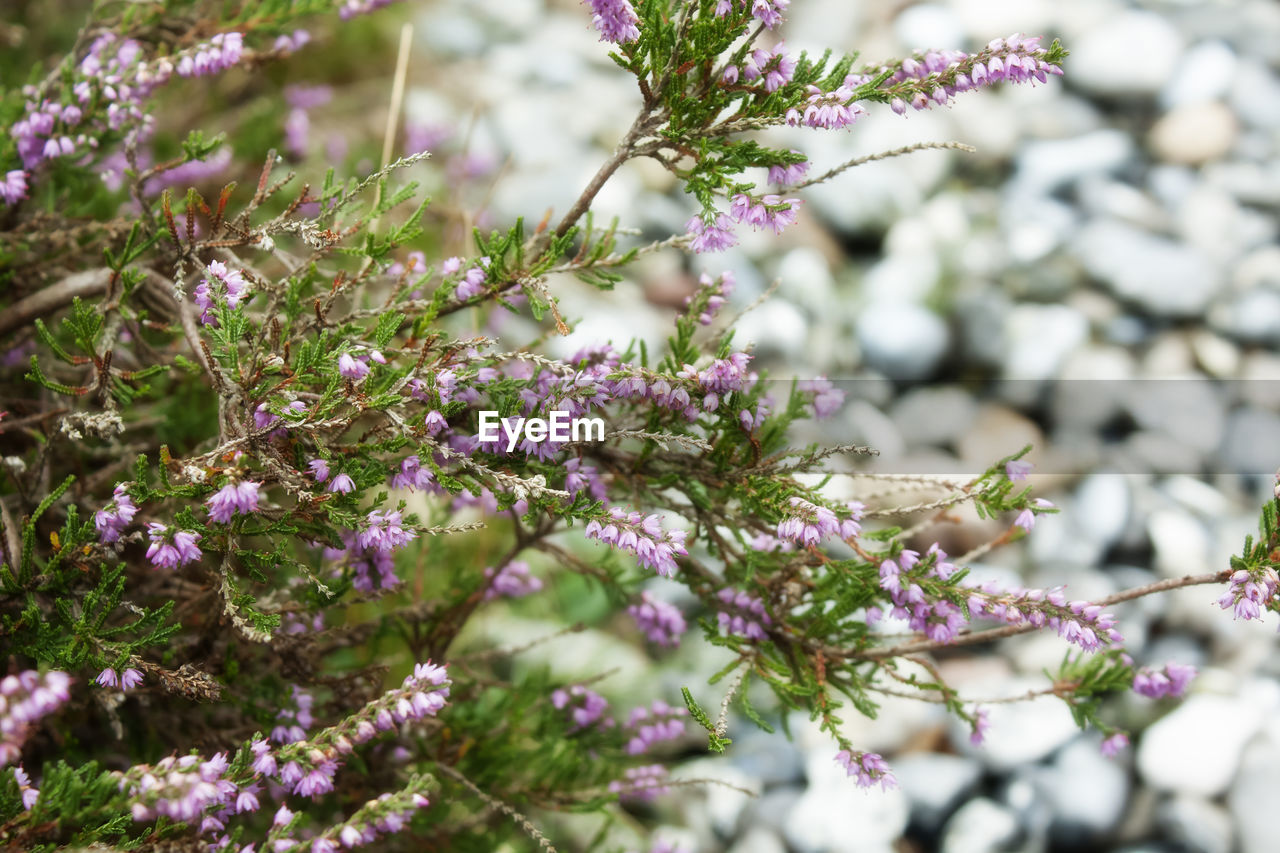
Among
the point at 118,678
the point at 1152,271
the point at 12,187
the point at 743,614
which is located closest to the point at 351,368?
the point at 118,678

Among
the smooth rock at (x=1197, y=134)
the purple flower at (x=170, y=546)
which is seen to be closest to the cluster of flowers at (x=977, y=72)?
the purple flower at (x=170, y=546)

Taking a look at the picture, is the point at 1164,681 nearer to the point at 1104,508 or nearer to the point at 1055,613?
the point at 1055,613

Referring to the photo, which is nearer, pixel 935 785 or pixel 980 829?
pixel 980 829

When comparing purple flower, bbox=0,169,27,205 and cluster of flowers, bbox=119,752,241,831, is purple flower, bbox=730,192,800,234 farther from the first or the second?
purple flower, bbox=0,169,27,205

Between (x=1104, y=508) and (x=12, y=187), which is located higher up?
(x=12, y=187)

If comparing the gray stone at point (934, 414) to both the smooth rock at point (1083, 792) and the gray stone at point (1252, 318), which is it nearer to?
the gray stone at point (1252, 318)

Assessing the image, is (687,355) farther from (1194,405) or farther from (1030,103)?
(1030,103)

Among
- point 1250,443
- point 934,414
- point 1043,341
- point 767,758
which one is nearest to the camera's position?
point 767,758
